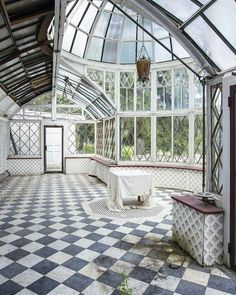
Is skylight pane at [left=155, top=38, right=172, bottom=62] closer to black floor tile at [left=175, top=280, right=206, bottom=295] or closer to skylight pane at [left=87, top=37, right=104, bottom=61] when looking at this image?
skylight pane at [left=87, top=37, right=104, bottom=61]

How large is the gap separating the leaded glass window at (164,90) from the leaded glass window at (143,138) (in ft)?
2.31

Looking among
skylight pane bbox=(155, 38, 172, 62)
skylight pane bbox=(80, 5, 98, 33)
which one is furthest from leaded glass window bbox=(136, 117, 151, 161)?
skylight pane bbox=(80, 5, 98, 33)

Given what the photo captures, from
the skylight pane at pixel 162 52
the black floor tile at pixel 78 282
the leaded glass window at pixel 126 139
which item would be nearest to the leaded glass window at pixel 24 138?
the leaded glass window at pixel 126 139

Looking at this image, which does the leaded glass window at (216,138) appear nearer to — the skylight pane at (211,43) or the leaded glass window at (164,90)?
the skylight pane at (211,43)

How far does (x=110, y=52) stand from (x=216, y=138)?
6488 millimetres

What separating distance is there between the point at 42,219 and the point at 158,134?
504 centimetres

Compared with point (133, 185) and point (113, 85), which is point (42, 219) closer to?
point (133, 185)

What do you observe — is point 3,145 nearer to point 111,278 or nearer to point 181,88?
point 181,88

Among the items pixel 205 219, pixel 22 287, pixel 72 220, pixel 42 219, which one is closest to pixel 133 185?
pixel 72 220

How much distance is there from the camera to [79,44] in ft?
29.0

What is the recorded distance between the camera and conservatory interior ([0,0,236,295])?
3.40 metres

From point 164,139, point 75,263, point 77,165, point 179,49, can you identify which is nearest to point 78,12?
point 179,49

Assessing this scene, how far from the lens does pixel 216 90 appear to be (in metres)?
3.95

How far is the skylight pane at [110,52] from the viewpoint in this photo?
30.5ft
